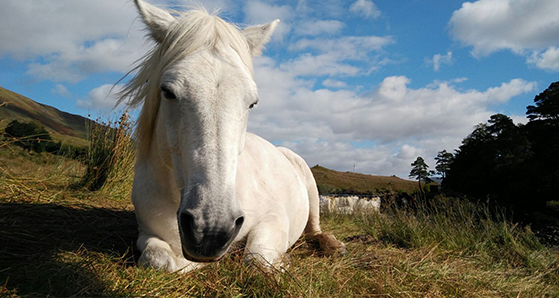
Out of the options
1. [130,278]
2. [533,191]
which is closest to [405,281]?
[130,278]

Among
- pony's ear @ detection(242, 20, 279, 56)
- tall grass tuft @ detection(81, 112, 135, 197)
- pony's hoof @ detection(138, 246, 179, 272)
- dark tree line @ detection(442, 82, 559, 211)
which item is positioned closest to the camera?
pony's hoof @ detection(138, 246, 179, 272)

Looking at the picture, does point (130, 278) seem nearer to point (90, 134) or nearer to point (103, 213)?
point (103, 213)

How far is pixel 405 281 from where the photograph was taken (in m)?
2.19

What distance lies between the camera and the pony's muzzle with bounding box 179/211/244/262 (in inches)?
55.3

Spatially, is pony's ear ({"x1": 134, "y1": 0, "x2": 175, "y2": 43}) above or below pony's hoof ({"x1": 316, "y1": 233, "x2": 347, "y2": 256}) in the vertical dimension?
above

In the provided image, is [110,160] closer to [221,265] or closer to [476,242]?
[221,265]

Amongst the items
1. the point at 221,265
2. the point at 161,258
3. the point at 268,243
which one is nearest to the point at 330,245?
the point at 268,243

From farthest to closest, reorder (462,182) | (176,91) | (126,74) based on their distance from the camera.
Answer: (462,182), (126,74), (176,91)

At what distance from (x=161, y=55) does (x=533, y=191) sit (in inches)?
703

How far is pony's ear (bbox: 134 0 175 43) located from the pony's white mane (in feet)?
0.23

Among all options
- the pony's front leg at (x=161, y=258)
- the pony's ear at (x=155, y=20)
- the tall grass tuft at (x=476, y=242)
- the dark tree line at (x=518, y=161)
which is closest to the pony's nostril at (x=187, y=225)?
the pony's front leg at (x=161, y=258)

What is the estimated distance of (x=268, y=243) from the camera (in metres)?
2.28

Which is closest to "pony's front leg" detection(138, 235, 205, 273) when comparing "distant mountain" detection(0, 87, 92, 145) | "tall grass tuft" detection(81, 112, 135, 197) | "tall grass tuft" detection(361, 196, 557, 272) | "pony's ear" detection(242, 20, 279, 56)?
"pony's ear" detection(242, 20, 279, 56)

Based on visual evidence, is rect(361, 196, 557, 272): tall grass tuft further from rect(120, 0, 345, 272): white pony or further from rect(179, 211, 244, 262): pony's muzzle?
rect(179, 211, 244, 262): pony's muzzle
